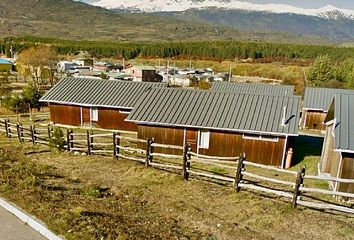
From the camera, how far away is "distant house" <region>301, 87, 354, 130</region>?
124 ft

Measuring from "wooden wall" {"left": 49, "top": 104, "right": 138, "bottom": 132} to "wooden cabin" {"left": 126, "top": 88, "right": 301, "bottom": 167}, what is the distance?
7619mm

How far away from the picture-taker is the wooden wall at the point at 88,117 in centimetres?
3288

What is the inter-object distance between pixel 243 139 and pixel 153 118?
609 centimetres

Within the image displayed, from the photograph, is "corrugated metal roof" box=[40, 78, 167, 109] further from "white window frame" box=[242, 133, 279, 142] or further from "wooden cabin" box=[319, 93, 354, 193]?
"wooden cabin" box=[319, 93, 354, 193]

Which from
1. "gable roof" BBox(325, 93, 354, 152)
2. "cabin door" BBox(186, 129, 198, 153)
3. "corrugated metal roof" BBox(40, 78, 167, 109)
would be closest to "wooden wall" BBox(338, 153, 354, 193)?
"gable roof" BBox(325, 93, 354, 152)

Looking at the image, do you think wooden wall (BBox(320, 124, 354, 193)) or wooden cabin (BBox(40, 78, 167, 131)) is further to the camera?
wooden cabin (BBox(40, 78, 167, 131))

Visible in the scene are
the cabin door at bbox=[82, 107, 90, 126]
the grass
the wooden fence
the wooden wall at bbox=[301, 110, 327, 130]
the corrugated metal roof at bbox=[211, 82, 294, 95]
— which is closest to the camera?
the grass

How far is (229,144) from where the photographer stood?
920 inches

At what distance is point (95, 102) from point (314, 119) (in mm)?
22686

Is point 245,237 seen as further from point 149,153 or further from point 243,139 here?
point 243,139

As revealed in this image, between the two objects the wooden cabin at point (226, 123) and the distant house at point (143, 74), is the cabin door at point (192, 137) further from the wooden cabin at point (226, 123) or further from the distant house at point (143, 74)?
the distant house at point (143, 74)

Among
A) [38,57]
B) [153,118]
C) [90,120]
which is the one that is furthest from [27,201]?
[38,57]

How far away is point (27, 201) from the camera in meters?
12.4

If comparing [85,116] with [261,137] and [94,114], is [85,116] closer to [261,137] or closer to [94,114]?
[94,114]
